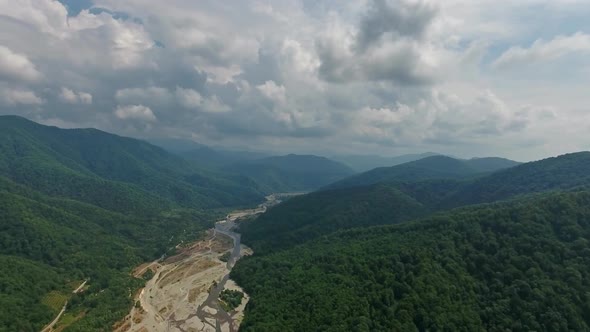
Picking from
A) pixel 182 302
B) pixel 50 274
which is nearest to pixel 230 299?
pixel 182 302

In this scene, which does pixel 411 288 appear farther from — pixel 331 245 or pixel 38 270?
pixel 38 270

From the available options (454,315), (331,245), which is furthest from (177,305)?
(454,315)

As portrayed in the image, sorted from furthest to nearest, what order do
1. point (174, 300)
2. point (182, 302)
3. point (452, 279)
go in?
point (174, 300), point (182, 302), point (452, 279)

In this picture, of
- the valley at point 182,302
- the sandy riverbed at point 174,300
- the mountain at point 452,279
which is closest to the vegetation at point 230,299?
the valley at point 182,302

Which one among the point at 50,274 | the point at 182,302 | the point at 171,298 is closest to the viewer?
the point at 182,302

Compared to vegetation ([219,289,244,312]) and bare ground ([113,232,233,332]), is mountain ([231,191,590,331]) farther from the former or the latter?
bare ground ([113,232,233,332])

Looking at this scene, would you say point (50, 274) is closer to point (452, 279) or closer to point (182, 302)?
point (182, 302)

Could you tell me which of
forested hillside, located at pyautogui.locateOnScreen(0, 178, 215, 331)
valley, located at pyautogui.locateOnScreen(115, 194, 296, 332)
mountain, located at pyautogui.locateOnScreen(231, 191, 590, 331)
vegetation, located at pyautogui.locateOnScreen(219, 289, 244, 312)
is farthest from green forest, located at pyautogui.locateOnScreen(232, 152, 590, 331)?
forested hillside, located at pyautogui.locateOnScreen(0, 178, 215, 331)
